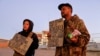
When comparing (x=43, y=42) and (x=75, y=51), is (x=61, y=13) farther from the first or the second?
(x=43, y=42)

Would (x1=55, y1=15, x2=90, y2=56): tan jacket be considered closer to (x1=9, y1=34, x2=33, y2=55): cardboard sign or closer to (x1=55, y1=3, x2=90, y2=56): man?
(x1=55, y1=3, x2=90, y2=56): man

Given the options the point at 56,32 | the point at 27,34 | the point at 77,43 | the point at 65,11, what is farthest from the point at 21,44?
the point at 77,43

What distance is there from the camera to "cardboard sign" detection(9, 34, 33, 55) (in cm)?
601

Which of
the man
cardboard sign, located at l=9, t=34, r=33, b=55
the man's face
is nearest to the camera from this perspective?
the man

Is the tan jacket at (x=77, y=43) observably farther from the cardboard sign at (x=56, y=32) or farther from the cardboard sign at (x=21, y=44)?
the cardboard sign at (x=21, y=44)

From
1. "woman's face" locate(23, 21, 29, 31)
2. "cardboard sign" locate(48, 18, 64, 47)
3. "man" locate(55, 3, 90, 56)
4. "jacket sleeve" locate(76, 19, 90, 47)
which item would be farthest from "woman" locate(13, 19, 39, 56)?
"jacket sleeve" locate(76, 19, 90, 47)

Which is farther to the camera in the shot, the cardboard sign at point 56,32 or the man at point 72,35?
the cardboard sign at point 56,32

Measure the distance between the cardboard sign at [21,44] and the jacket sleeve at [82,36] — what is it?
5.46ft

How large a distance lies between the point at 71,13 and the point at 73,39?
58cm

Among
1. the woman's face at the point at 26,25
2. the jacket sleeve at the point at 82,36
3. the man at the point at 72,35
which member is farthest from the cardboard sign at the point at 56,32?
the woman's face at the point at 26,25

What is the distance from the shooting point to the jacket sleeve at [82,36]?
4578 mm

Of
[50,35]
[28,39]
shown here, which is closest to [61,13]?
[50,35]

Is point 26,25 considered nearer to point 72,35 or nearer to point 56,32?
point 56,32

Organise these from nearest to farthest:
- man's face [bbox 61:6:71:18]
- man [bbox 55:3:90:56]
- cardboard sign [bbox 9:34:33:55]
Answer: man [bbox 55:3:90:56] → man's face [bbox 61:6:71:18] → cardboard sign [bbox 9:34:33:55]
